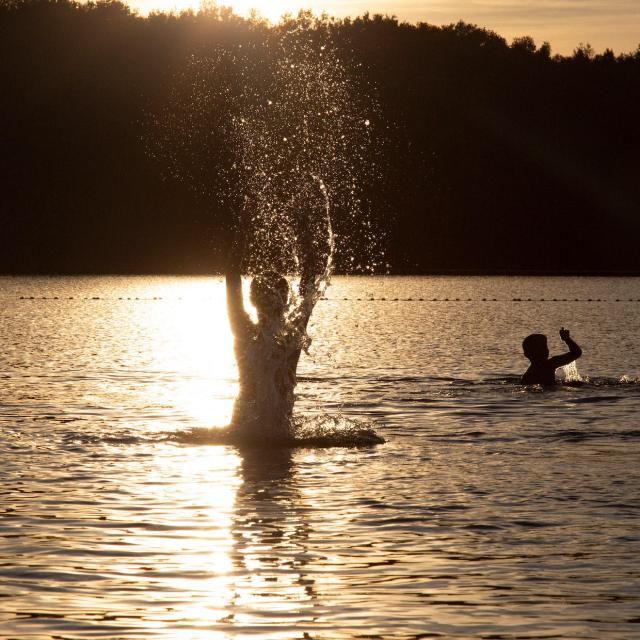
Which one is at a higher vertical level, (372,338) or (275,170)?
(275,170)

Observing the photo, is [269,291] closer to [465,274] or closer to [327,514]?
[327,514]

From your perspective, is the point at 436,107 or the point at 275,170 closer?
the point at 275,170

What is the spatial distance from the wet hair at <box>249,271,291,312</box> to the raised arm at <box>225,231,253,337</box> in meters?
0.39

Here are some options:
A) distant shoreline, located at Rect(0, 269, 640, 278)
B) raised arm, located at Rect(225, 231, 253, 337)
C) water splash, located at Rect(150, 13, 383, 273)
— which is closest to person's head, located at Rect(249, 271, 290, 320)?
raised arm, located at Rect(225, 231, 253, 337)

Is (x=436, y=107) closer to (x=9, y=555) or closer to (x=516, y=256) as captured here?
(x=516, y=256)

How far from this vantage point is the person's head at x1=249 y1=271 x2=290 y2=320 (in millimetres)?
17453

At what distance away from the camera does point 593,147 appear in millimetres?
171125

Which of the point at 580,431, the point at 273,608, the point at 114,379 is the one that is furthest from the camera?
the point at 114,379

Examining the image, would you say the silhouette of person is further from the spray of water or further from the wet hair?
the spray of water

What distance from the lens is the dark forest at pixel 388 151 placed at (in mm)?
150000

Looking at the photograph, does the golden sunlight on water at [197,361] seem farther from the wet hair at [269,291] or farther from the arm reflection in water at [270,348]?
the wet hair at [269,291]

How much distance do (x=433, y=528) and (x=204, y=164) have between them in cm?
13536

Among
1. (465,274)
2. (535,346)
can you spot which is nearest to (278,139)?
(465,274)

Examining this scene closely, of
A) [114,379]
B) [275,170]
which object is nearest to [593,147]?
A: [275,170]
